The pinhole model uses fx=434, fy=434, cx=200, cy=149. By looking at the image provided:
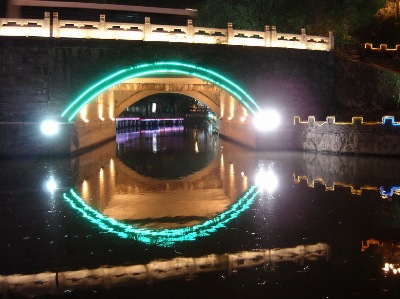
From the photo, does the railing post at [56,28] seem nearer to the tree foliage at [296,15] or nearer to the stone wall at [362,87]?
the tree foliage at [296,15]

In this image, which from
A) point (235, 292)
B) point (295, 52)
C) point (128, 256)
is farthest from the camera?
point (295, 52)

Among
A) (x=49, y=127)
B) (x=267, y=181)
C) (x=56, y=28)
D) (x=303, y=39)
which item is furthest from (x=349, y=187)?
(x=56, y=28)

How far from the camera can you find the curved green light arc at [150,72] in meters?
20.1

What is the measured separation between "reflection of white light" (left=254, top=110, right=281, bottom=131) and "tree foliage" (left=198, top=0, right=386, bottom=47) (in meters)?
8.80

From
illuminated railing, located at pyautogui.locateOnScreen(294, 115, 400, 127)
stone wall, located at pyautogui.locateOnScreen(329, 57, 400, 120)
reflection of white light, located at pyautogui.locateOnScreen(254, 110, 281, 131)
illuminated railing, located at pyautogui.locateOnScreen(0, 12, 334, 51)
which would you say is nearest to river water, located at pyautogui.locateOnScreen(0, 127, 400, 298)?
illuminated railing, located at pyautogui.locateOnScreen(294, 115, 400, 127)

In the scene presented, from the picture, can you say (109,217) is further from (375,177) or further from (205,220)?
(375,177)

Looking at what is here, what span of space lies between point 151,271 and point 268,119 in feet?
57.2

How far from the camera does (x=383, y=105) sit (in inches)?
898

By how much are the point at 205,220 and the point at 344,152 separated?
13.3 metres

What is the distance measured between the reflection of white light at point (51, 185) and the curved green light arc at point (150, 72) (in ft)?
23.1

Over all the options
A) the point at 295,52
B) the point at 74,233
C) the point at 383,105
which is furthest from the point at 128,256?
the point at 383,105

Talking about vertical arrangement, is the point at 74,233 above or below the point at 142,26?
below

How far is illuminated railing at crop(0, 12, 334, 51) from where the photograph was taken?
19.6 meters

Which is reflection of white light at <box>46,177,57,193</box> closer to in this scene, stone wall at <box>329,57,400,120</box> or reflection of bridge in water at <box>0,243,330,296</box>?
reflection of bridge in water at <box>0,243,330,296</box>
